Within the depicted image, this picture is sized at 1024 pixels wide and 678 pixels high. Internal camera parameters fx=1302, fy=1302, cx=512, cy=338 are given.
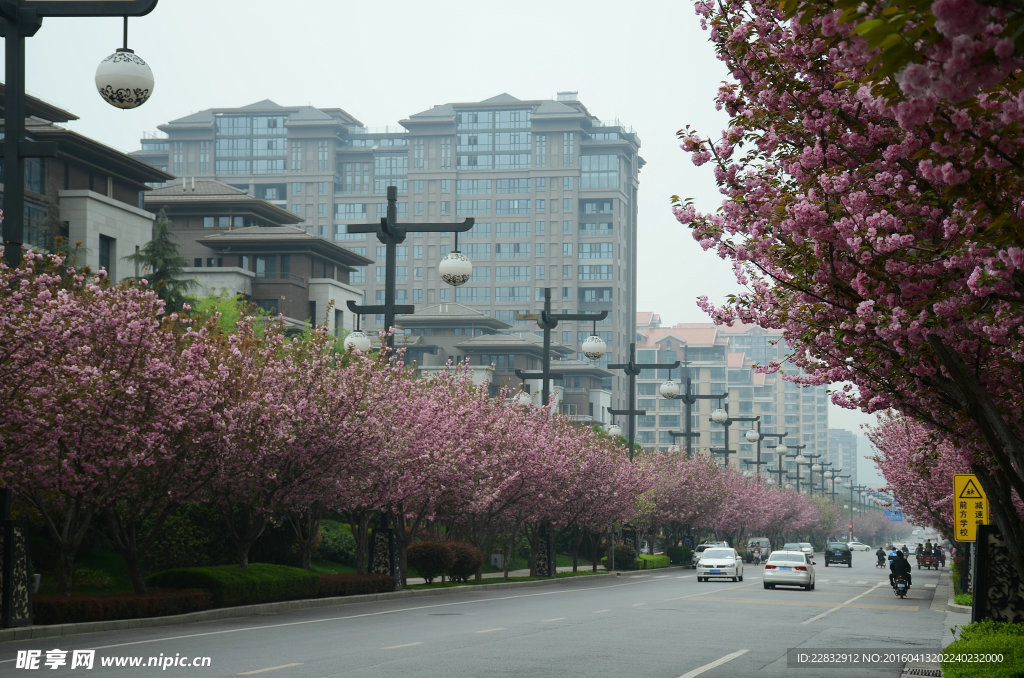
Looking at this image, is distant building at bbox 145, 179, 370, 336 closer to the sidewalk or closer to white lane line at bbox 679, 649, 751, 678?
the sidewalk

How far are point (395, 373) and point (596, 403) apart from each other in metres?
101

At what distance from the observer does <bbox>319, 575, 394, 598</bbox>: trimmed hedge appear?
3303 cm

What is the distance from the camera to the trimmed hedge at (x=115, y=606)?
22234 mm

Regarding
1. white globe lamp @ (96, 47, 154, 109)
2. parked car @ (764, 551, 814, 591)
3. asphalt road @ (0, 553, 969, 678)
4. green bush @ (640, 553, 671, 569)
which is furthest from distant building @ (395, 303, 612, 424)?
white globe lamp @ (96, 47, 154, 109)

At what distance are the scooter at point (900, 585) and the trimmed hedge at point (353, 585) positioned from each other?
57.9 ft

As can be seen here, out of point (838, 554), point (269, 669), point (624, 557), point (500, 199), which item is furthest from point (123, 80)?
point (500, 199)

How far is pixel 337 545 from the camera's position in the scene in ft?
164

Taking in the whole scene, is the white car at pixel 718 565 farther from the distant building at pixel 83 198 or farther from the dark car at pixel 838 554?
the dark car at pixel 838 554

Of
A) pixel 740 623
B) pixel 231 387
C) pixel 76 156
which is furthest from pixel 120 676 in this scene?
pixel 76 156

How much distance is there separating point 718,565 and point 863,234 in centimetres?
4387

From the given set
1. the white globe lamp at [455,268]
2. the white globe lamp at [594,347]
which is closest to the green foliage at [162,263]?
the white globe lamp at [594,347]

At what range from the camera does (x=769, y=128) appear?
1202cm

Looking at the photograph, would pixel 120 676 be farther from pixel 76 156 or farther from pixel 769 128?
pixel 76 156

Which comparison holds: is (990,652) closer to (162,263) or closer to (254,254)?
(162,263)
